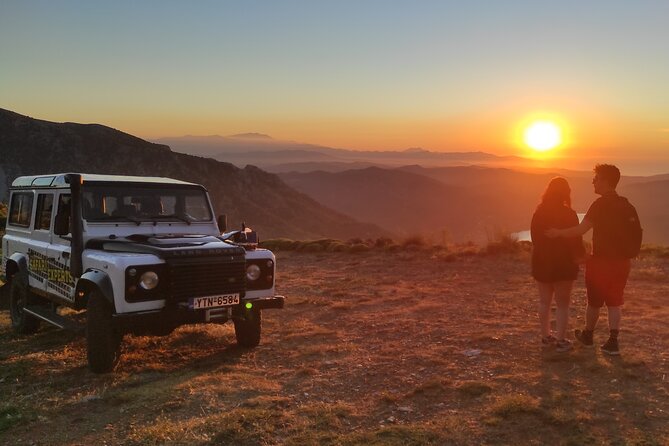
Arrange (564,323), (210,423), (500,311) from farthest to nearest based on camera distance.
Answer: (500,311), (564,323), (210,423)

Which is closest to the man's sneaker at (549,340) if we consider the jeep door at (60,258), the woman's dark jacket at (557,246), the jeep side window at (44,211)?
the woman's dark jacket at (557,246)

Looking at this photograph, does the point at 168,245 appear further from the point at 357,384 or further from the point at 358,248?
the point at 358,248

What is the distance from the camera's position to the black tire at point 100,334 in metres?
6.07

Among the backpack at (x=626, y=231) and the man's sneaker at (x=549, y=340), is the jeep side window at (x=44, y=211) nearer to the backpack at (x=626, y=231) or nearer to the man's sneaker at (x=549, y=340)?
the man's sneaker at (x=549, y=340)

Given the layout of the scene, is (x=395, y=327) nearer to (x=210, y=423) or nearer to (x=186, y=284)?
(x=186, y=284)

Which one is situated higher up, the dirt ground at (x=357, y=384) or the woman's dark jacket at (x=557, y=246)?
the woman's dark jacket at (x=557, y=246)

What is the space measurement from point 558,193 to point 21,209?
7.91 metres

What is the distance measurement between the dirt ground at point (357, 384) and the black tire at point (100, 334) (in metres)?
0.20

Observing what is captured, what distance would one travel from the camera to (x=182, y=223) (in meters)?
7.56

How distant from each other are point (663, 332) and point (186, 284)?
6503mm

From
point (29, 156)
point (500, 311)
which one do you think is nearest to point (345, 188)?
point (29, 156)

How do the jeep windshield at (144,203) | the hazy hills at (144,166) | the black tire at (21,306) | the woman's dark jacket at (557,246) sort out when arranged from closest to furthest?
the woman's dark jacket at (557,246) < the jeep windshield at (144,203) < the black tire at (21,306) < the hazy hills at (144,166)

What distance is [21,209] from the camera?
8.56 meters

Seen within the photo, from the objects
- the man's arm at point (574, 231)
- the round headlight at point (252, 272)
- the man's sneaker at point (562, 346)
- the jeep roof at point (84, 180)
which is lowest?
the man's sneaker at point (562, 346)
